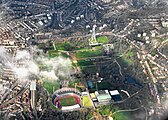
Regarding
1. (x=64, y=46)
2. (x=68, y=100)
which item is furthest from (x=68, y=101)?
(x=64, y=46)

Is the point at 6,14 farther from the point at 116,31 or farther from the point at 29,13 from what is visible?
the point at 116,31

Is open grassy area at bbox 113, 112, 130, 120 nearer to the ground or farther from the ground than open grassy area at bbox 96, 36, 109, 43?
Result: nearer to the ground

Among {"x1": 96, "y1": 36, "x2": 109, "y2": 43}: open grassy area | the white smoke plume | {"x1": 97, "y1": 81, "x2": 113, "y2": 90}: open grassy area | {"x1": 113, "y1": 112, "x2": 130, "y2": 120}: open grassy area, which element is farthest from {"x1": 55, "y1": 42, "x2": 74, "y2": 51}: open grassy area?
{"x1": 113, "y1": 112, "x2": 130, "y2": 120}: open grassy area

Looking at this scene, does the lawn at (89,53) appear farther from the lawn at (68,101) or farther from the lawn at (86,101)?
the lawn at (86,101)

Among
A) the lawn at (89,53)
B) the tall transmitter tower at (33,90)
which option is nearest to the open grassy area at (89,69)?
the lawn at (89,53)

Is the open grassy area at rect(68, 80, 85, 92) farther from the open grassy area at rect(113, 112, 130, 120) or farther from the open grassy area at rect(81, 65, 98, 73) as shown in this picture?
the open grassy area at rect(113, 112, 130, 120)

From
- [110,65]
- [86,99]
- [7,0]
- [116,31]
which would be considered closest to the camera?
[86,99]

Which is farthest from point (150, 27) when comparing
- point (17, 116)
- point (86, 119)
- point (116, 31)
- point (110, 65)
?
point (17, 116)
